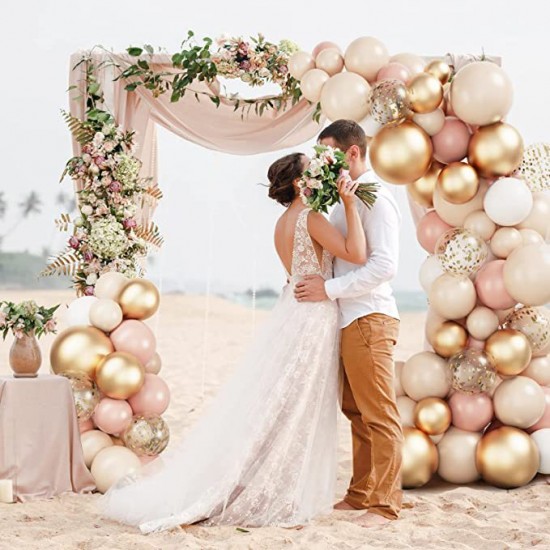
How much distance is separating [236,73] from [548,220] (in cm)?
202

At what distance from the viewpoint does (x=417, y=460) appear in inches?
178

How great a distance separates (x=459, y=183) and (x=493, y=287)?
0.55 meters

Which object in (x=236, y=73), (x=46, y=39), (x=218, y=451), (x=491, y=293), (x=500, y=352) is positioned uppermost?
(x=46, y=39)

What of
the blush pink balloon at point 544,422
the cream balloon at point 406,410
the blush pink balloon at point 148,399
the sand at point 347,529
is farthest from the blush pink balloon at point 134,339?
the blush pink balloon at point 544,422

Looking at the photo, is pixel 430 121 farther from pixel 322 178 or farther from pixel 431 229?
pixel 322 178

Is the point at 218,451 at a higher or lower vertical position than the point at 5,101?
lower

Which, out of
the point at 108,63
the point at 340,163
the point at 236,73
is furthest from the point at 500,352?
the point at 108,63

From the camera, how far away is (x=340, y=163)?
3428 millimetres

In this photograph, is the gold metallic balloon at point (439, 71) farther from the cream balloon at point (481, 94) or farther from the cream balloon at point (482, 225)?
the cream balloon at point (482, 225)

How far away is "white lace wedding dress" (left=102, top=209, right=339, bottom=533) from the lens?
11.4 ft

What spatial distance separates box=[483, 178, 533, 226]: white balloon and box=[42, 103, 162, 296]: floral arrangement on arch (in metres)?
2.07

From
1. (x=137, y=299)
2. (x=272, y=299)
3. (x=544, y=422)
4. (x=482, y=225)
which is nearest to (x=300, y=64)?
(x=482, y=225)

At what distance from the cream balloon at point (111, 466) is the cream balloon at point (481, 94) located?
95.5 inches

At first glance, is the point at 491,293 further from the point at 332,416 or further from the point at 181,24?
the point at 181,24
